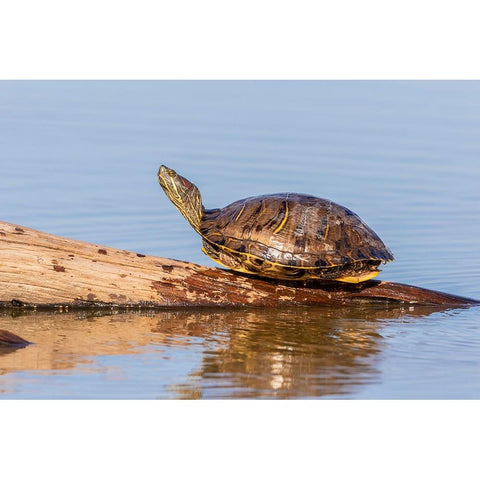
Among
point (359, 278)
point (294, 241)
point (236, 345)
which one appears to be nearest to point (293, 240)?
point (294, 241)

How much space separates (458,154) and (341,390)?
8.23 m

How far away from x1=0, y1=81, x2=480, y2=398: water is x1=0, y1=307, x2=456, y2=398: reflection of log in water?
0.7 inches

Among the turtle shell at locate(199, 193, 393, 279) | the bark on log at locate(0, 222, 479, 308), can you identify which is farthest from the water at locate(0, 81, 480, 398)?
the turtle shell at locate(199, 193, 393, 279)

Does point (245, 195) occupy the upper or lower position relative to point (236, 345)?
upper

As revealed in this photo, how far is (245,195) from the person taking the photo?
36.0 ft

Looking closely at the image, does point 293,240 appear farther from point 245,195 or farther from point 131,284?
point 245,195

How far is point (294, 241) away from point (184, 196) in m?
1.13

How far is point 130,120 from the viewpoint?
51.5 ft

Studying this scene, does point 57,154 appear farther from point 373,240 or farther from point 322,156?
point 373,240

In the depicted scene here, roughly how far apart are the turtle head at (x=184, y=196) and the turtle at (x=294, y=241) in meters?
0.22

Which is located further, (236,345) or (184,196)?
(184,196)

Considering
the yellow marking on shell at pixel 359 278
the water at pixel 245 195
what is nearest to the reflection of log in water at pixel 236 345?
the water at pixel 245 195

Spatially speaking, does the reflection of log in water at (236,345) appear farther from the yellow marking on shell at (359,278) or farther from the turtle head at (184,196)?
the turtle head at (184,196)

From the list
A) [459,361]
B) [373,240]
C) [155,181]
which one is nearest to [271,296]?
[373,240]
